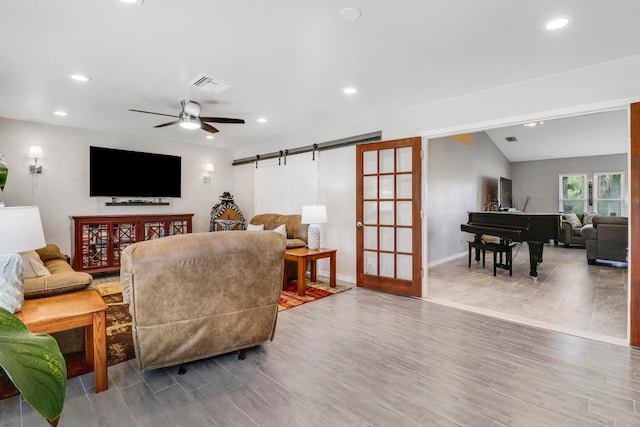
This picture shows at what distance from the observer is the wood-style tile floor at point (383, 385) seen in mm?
1815

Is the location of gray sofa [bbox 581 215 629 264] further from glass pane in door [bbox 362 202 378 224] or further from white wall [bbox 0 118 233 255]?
white wall [bbox 0 118 233 255]

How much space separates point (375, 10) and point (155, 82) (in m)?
2.34

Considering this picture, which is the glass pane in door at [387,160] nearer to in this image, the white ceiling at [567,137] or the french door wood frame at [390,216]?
the french door wood frame at [390,216]

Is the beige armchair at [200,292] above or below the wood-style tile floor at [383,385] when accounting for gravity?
above

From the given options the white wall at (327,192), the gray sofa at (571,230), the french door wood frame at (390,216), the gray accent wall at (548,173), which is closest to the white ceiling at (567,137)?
the gray accent wall at (548,173)

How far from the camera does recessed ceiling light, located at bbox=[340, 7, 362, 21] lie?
2.07 meters

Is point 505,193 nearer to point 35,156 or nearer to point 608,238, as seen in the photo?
point 608,238

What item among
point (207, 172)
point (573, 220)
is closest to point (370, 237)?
point (207, 172)

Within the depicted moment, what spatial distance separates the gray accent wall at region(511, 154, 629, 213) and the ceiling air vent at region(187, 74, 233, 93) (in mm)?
9974

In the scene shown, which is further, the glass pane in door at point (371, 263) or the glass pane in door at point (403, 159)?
the glass pane in door at point (371, 263)

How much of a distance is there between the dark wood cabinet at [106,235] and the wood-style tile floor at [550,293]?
4597 mm

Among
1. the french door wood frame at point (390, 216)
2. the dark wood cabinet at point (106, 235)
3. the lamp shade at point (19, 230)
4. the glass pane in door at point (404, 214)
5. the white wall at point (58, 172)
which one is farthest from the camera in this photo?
the dark wood cabinet at point (106, 235)

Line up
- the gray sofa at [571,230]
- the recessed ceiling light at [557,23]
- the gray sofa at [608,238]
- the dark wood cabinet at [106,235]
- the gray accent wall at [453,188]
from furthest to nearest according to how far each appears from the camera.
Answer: the gray sofa at [571,230]
the gray accent wall at [453,188]
the gray sofa at [608,238]
the dark wood cabinet at [106,235]
the recessed ceiling light at [557,23]

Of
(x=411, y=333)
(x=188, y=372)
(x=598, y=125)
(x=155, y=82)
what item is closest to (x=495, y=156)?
(x=598, y=125)
